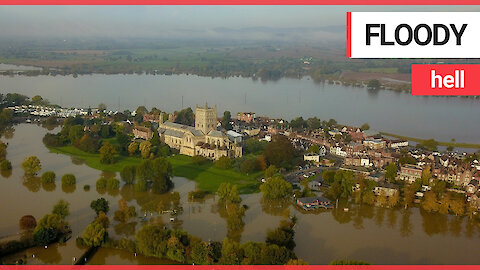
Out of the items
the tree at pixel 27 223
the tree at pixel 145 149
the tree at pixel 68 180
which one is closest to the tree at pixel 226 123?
the tree at pixel 145 149

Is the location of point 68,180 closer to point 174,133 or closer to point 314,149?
point 174,133

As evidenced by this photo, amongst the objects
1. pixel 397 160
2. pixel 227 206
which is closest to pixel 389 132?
pixel 397 160

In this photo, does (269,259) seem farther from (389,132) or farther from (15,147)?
(389,132)

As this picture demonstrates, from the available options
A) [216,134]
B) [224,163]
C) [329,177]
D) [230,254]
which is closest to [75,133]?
[216,134]

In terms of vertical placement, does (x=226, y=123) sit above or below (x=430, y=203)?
above

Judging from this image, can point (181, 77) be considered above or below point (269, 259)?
above

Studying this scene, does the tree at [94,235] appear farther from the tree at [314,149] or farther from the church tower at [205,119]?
the tree at [314,149]
